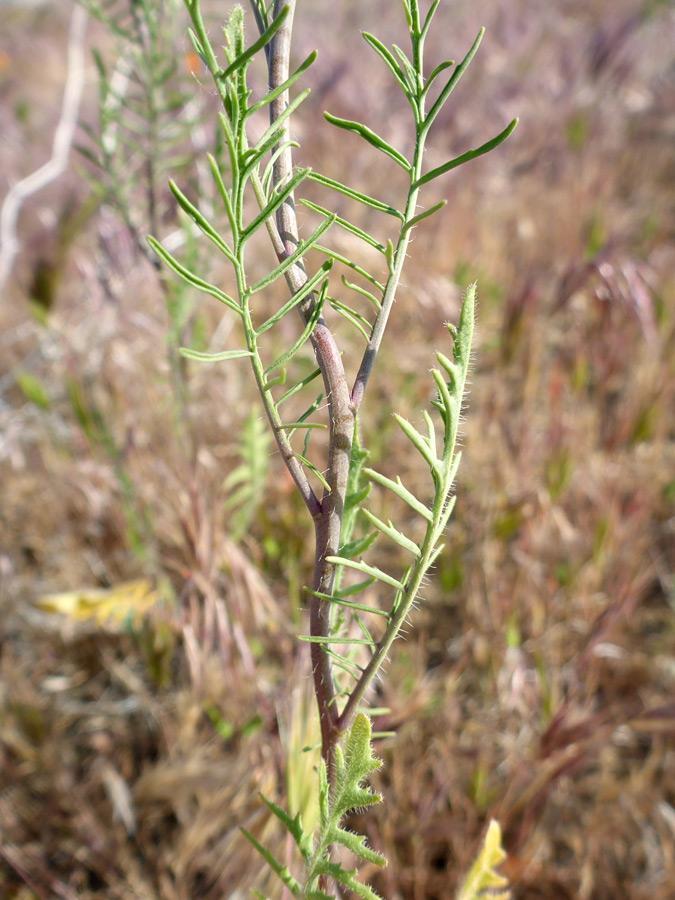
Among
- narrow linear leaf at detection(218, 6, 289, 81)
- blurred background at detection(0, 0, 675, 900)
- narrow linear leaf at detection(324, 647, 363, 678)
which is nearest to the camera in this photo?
narrow linear leaf at detection(218, 6, 289, 81)

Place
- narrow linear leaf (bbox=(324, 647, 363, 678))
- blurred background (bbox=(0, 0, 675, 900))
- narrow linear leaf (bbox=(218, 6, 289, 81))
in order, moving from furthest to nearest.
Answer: blurred background (bbox=(0, 0, 675, 900))
narrow linear leaf (bbox=(324, 647, 363, 678))
narrow linear leaf (bbox=(218, 6, 289, 81))

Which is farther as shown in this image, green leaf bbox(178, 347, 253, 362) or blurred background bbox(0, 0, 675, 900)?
blurred background bbox(0, 0, 675, 900)

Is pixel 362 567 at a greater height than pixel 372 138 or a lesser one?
lesser

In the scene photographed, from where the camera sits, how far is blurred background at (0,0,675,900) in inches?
30.9

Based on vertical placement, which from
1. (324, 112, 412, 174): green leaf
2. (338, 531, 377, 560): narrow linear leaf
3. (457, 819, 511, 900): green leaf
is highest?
(324, 112, 412, 174): green leaf

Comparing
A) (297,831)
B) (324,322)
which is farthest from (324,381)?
(297,831)

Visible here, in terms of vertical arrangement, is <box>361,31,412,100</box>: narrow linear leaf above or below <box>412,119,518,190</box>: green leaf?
above

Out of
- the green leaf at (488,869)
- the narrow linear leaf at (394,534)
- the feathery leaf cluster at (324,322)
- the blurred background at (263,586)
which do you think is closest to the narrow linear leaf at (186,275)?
the feathery leaf cluster at (324,322)

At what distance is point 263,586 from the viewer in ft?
2.98

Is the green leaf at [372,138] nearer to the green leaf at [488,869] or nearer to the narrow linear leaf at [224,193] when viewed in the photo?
the narrow linear leaf at [224,193]

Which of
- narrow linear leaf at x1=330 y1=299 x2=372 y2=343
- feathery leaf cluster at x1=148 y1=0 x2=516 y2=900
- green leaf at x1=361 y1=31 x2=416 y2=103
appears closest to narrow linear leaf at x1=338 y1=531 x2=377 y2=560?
feathery leaf cluster at x1=148 y1=0 x2=516 y2=900

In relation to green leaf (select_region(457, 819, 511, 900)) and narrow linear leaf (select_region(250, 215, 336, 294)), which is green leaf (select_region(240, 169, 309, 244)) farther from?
green leaf (select_region(457, 819, 511, 900))

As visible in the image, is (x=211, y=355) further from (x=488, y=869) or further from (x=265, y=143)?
(x=488, y=869)

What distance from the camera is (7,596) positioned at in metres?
1.11
